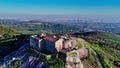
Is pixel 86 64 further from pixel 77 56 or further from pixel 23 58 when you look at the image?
pixel 23 58

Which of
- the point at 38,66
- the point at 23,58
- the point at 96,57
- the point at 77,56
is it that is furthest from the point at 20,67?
the point at 96,57

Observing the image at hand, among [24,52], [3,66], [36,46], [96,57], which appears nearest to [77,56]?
[96,57]

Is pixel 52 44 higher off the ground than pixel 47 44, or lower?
higher

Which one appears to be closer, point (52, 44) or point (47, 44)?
point (52, 44)

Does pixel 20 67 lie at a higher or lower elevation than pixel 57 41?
lower

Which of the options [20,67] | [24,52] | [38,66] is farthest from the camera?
[24,52]

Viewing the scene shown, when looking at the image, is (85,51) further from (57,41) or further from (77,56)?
(57,41)

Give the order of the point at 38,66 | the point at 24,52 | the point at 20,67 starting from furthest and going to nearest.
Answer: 1. the point at 24,52
2. the point at 20,67
3. the point at 38,66

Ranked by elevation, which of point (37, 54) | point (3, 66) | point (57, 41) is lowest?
point (3, 66)

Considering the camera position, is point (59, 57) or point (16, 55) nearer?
point (59, 57)
